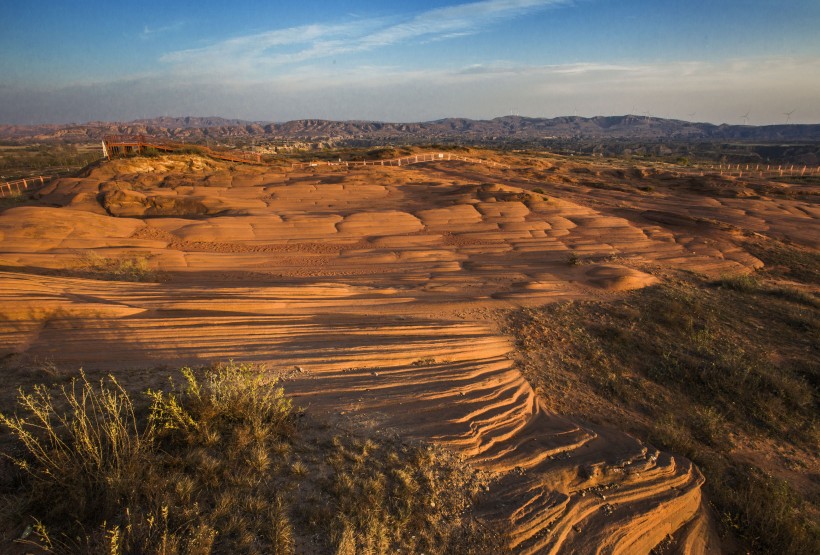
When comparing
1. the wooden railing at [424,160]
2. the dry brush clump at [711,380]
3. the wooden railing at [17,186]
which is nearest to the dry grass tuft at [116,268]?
the dry brush clump at [711,380]

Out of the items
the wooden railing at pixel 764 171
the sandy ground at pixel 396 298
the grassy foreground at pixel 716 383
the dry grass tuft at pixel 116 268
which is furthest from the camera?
the wooden railing at pixel 764 171

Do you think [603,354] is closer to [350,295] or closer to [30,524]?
[350,295]

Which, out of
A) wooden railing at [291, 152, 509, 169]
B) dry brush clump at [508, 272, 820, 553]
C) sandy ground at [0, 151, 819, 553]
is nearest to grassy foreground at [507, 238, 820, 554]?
dry brush clump at [508, 272, 820, 553]

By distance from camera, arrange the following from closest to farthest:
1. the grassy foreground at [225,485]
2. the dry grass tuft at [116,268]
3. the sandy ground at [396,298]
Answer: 1. the grassy foreground at [225,485]
2. the sandy ground at [396,298]
3. the dry grass tuft at [116,268]

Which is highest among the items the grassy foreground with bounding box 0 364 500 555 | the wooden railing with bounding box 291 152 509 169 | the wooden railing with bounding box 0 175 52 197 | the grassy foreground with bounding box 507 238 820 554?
the wooden railing with bounding box 291 152 509 169

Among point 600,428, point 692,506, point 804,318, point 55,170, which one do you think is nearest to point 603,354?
point 600,428

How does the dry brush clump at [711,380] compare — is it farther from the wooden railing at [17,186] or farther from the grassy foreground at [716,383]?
the wooden railing at [17,186]

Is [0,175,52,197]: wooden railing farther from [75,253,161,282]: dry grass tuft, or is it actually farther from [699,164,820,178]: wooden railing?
[699,164,820,178]: wooden railing
